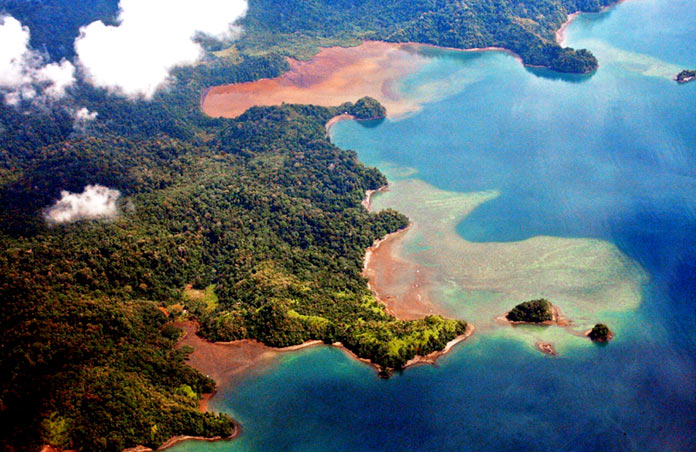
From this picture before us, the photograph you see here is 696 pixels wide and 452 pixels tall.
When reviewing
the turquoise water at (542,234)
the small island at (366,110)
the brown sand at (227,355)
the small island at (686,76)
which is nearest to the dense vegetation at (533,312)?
the turquoise water at (542,234)

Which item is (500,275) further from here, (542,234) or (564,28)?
(564,28)

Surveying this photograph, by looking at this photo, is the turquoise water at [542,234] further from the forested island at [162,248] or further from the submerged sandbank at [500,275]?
the forested island at [162,248]

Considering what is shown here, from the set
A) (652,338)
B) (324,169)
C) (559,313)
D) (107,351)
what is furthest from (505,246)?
(107,351)

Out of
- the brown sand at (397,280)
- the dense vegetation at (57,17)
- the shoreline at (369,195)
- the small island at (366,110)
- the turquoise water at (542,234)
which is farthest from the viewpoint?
the small island at (366,110)

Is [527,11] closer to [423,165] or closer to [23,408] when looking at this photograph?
[423,165]

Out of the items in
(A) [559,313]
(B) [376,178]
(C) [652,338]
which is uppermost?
(B) [376,178]

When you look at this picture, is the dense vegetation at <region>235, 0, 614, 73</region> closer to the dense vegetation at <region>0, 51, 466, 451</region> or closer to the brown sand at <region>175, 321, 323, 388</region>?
the dense vegetation at <region>0, 51, 466, 451</region>

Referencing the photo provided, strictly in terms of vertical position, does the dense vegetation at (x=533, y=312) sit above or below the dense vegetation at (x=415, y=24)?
below

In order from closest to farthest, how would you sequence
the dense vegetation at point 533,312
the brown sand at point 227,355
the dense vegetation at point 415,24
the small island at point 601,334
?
the brown sand at point 227,355 → the small island at point 601,334 → the dense vegetation at point 533,312 → the dense vegetation at point 415,24
